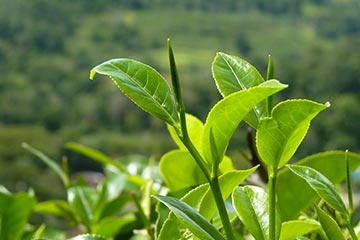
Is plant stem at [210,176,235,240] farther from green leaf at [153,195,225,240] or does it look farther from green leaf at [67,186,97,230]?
green leaf at [67,186,97,230]

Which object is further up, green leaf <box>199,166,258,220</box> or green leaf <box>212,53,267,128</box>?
green leaf <box>212,53,267,128</box>

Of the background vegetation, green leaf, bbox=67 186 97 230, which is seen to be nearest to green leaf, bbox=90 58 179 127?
green leaf, bbox=67 186 97 230

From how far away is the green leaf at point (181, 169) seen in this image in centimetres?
46

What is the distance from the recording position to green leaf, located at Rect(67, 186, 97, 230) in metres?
0.54

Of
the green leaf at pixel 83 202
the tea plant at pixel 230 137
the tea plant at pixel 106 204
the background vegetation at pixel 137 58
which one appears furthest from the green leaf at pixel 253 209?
the background vegetation at pixel 137 58

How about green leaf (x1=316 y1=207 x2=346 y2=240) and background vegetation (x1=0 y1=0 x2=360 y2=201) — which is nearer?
green leaf (x1=316 y1=207 x2=346 y2=240)

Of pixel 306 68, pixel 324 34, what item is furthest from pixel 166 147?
pixel 324 34

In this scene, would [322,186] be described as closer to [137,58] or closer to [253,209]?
[253,209]

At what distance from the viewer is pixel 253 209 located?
327mm

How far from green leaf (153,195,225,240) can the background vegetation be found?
520 inches

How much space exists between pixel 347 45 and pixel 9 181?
48.3 feet

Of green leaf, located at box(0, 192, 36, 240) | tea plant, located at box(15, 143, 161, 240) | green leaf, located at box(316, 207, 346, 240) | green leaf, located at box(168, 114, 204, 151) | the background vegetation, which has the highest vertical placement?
green leaf, located at box(168, 114, 204, 151)

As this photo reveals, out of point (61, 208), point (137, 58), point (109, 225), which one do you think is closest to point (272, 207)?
point (109, 225)

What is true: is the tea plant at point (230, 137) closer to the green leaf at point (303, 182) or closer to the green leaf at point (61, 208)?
the green leaf at point (303, 182)
